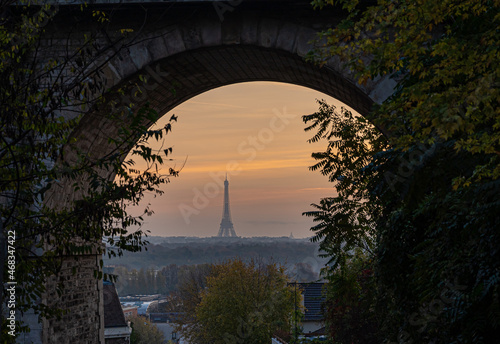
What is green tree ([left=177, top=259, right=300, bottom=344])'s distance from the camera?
3750 cm

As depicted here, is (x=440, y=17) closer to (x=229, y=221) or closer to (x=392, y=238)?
(x=392, y=238)

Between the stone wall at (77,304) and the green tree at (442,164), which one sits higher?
the green tree at (442,164)

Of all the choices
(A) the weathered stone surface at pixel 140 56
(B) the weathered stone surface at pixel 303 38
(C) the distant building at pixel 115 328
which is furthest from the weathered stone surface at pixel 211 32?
(C) the distant building at pixel 115 328

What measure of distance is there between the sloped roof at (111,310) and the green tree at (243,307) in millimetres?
7481

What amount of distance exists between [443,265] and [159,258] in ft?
558

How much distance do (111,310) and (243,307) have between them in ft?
32.3

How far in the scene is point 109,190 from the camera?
23.9 ft

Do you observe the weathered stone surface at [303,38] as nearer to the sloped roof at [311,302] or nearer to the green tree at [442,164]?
the green tree at [442,164]

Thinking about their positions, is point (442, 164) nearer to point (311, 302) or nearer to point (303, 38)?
point (303, 38)

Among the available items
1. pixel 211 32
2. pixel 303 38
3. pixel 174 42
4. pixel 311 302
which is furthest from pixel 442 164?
pixel 311 302

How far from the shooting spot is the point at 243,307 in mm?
42031

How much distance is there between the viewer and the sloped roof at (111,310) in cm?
3384

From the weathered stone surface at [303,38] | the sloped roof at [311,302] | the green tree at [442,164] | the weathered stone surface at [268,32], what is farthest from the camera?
the sloped roof at [311,302]

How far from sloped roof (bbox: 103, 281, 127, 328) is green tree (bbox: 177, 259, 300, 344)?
7.48 metres
